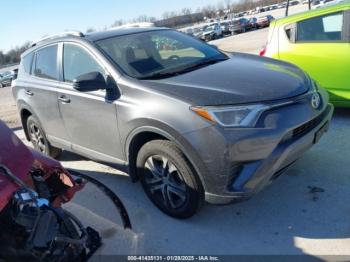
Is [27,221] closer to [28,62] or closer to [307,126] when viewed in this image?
[307,126]

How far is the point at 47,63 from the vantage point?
15.5 ft

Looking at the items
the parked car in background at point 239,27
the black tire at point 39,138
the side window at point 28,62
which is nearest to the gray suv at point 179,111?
the black tire at point 39,138

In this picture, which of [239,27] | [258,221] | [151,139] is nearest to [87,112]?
[151,139]

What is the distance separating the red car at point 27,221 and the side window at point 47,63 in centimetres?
187

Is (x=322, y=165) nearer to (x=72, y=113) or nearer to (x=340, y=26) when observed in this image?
(x=340, y=26)

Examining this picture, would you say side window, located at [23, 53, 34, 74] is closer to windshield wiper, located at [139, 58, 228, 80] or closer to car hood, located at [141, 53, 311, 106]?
windshield wiper, located at [139, 58, 228, 80]

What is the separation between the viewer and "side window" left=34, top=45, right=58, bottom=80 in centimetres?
454

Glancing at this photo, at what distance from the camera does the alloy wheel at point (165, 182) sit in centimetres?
333

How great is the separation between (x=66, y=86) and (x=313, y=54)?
3.39 metres

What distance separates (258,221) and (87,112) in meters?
2.01

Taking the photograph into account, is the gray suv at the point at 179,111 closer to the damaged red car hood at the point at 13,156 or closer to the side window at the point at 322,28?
the damaged red car hood at the point at 13,156

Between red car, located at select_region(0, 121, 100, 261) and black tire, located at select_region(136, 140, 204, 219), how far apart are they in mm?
923

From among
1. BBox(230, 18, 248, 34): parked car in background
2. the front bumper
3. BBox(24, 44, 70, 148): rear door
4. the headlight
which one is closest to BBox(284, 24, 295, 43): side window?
the front bumper

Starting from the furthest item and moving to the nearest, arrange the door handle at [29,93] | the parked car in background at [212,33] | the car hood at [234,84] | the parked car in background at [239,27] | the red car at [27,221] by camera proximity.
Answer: the parked car in background at [239,27], the parked car in background at [212,33], the door handle at [29,93], the car hood at [234,84], the red car at [27,221]
